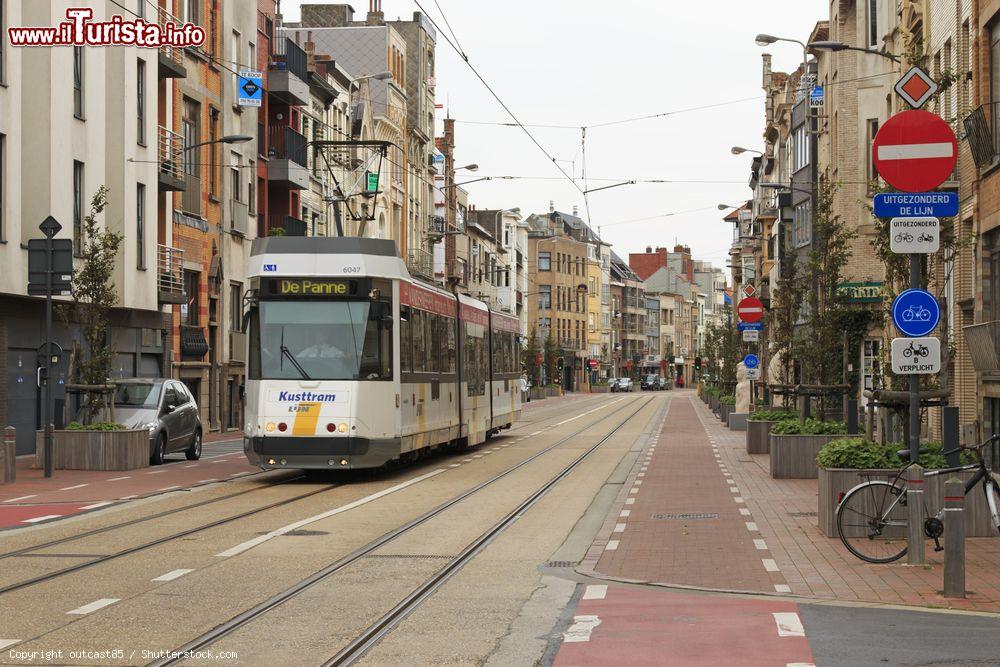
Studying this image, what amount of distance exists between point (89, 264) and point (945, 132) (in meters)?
18.8

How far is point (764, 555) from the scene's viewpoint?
1382 cm

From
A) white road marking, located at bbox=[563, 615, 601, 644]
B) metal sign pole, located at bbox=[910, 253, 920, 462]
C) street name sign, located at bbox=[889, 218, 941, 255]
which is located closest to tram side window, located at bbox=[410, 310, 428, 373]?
metal sign pole, located at bbox=[910, 253, 920, 462]

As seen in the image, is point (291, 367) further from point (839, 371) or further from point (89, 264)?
point (839, 371)

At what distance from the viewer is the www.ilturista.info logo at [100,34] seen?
31469mm

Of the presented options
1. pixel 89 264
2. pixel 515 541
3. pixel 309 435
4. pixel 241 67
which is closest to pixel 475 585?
pixel 515 541

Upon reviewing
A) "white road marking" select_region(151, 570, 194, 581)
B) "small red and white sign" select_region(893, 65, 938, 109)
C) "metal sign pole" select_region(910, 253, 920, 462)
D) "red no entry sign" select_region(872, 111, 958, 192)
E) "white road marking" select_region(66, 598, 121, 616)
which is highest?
"small red and white sign" select_region(893, 65, 938, 109)

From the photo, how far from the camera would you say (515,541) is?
49.8 feet

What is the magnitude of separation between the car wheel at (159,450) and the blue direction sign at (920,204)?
18617 mm

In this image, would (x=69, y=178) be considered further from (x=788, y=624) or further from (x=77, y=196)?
(x=788, y=624)

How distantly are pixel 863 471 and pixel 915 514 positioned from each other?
6.87ft

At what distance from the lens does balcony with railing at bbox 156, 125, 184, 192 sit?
4088cm

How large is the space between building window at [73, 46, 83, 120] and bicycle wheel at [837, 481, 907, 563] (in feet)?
83.9

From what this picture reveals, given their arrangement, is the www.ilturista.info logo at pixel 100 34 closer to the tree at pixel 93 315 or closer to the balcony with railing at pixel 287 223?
the tree at pixel 93 315

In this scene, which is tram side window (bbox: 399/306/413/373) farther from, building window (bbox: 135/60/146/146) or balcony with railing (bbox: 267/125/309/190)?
balcony with railing (bbox: 267/125/309/190)
